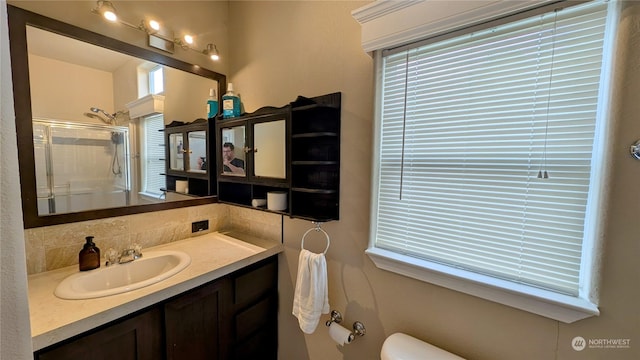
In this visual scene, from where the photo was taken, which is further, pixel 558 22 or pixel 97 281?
pixel 97 281

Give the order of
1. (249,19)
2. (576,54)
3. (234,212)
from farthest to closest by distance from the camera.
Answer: (234,212) → (249,19) → (576,54)

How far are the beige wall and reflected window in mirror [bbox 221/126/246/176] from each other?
0.79 ft

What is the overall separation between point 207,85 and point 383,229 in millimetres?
1592

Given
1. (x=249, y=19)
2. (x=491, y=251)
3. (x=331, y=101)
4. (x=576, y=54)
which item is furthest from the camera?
(x=249, y=19)

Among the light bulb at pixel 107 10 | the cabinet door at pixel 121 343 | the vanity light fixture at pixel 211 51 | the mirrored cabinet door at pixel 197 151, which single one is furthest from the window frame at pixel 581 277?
the light bulb at pixel 107 10

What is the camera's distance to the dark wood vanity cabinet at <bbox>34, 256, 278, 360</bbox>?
93cm

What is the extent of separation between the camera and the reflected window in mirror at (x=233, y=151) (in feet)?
5.37

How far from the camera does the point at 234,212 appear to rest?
75.6 inches

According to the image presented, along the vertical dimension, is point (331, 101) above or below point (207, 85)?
below

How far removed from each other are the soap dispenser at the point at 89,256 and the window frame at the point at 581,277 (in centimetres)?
148

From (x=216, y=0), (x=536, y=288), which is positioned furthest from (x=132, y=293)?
(x=216, y=0)

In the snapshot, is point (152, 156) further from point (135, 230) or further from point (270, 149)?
point (270, 149)

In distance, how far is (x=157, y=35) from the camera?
59.0 inches

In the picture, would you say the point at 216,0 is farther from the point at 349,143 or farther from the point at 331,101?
the point at 349,143
